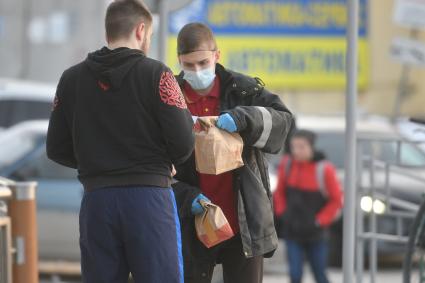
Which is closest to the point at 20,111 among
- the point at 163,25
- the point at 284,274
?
the point at 284,274

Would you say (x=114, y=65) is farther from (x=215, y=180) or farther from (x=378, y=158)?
(x=378, y=158)

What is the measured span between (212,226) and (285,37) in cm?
2262

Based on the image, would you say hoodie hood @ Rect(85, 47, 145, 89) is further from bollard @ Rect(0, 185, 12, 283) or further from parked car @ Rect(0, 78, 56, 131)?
parked car @ Rect(0, 78, 56, 131)

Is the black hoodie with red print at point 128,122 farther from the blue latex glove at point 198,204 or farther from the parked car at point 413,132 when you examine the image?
the parked car at point 413,132

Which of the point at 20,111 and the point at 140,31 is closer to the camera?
the point at 140,31

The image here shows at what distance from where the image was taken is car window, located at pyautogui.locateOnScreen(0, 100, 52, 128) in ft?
53.4

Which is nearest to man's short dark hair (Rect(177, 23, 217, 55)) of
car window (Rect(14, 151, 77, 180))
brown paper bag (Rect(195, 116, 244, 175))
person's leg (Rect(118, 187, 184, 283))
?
brown paper bag (Rect(195, 116, 244, 175))

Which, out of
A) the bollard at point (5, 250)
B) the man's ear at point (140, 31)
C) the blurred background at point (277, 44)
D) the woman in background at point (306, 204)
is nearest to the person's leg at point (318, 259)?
the woman in background at point (306, 204)

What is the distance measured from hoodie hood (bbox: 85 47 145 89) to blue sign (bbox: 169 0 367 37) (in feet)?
73.1

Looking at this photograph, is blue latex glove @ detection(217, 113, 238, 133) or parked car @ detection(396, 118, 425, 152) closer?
blue latex glove @ detection(217, 113, 238, 133)

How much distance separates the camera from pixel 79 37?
2703 centimetres

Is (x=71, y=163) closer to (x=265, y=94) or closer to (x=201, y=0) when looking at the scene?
(x=265, y=94)

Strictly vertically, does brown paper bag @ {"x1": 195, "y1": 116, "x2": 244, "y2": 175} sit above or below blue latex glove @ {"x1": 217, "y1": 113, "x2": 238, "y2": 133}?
below

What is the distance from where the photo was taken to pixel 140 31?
15.7 ft
